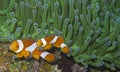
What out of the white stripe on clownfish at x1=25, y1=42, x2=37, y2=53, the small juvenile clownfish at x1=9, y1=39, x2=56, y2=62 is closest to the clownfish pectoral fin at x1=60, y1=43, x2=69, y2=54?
the small juvenile clownfish at x1=9, y1=39, x2=56, y2=62

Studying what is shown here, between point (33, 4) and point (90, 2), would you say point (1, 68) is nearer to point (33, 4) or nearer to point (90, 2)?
point (33, 4)

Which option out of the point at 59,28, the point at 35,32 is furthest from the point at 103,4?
the point at 35,32

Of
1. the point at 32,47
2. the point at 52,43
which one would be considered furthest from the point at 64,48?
the point at 32,47

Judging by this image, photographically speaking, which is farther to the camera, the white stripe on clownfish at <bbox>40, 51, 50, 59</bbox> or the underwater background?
the underwater background

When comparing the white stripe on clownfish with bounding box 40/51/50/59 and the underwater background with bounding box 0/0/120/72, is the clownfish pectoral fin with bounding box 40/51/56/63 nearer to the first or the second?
the white stripe on clownfish with bounding box 40/51/50/59

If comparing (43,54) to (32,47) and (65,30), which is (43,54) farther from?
(65,30)

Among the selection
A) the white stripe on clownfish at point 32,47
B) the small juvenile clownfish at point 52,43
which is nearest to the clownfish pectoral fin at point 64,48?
the small juvenile clownfish at point 52,43
